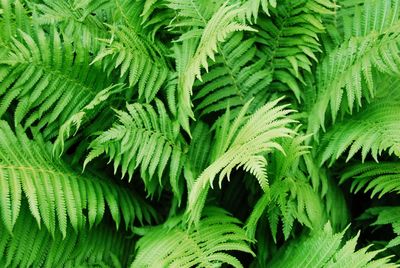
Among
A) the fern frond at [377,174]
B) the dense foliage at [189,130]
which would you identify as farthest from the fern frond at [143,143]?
the fern frond at [377,174]

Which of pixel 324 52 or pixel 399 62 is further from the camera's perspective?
pixel 324 52

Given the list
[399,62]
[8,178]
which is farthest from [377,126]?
[8,178]

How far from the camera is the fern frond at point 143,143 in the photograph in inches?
68.6

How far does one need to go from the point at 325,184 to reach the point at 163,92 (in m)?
0.73

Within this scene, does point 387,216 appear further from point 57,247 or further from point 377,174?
point 57,247

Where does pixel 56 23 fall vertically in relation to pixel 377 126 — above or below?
above

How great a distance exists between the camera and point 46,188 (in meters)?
1.72

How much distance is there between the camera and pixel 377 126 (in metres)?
1.85

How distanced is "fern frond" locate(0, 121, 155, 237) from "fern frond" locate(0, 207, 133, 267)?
8 cm

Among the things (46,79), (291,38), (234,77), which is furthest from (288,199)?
(46,79)

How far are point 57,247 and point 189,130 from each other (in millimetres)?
650

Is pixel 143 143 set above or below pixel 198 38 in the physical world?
below

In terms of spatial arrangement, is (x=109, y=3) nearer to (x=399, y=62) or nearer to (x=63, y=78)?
(x=63, y=78)

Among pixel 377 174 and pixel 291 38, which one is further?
pixel 291 38
